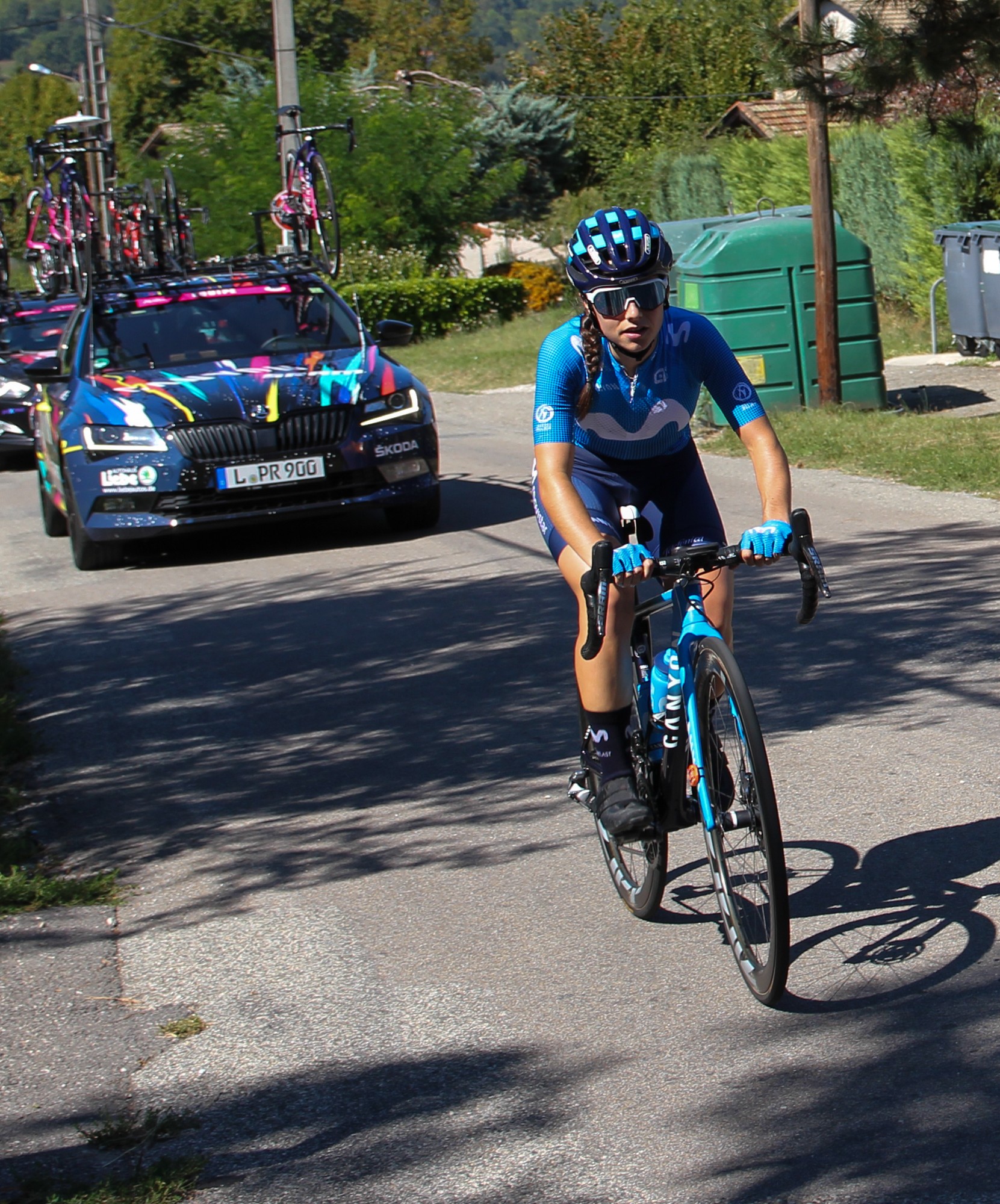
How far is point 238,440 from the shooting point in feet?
35.1

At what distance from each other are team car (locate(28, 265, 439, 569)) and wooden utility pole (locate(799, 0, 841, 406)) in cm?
510

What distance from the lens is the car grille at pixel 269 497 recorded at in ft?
35.1

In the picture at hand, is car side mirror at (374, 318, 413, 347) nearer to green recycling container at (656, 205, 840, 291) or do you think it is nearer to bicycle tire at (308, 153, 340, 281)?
bicycle tire at (308, 153, 340, 281)

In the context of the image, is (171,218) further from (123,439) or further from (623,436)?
(623,436)

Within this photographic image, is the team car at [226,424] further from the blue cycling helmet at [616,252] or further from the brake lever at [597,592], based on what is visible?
the brake lever at [597,592]

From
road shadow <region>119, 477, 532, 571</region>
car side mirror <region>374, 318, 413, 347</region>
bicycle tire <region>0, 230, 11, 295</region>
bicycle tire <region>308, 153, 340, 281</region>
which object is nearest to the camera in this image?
car side mirror <region>374, 318, 413, 347</region>

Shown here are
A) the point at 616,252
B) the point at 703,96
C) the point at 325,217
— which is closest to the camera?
the point at 616,252

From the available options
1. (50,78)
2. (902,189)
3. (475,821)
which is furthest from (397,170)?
(50,78)

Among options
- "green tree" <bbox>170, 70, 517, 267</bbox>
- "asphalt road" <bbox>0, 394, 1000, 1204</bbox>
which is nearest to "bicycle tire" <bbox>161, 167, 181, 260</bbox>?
"green tree" <bbox>170, 70, 517, 267</bbox>

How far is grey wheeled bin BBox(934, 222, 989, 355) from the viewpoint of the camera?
19156 mm

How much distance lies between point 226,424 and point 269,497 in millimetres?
533

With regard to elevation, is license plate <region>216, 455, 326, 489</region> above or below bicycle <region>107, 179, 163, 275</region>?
below

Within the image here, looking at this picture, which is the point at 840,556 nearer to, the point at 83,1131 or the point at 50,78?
the point at 83,1131

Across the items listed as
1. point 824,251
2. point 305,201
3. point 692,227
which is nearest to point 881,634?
point 824,251
